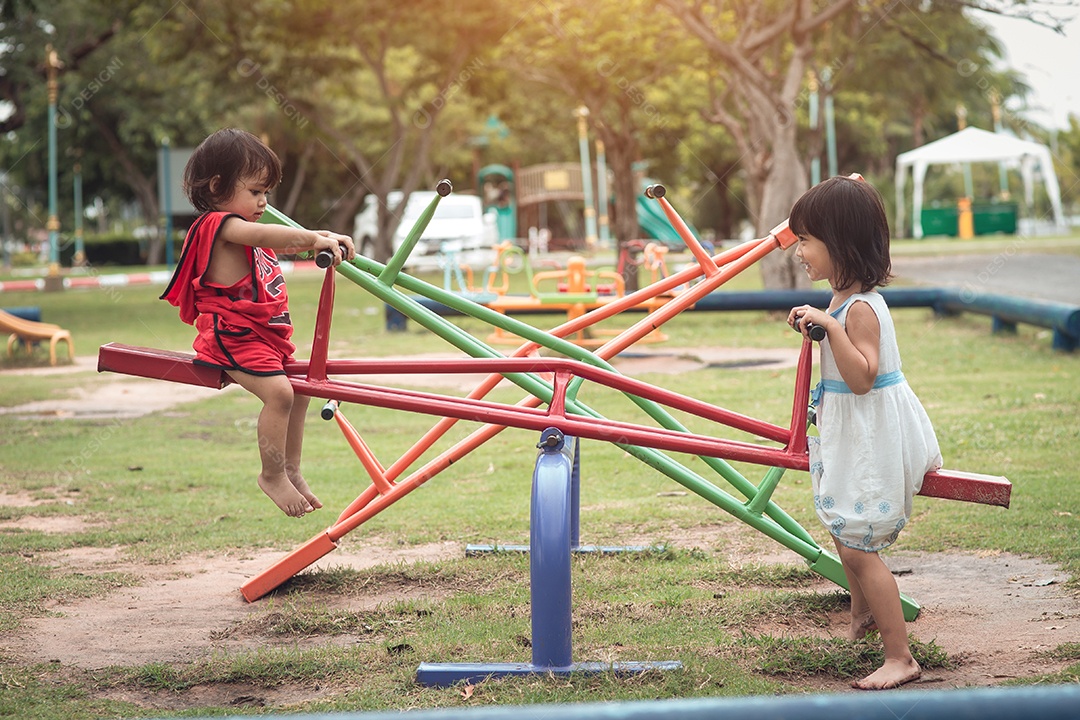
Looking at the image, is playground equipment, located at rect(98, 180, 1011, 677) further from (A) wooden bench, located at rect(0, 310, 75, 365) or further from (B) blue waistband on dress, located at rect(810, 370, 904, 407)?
(A) wooden bench, located at rect(0, 310, 75, 365)

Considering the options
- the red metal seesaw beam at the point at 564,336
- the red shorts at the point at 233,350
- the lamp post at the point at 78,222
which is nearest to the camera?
the red shorts at the point at 233,350

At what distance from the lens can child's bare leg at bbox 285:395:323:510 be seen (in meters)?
3.44

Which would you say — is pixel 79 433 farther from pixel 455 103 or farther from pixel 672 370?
pixel 455 103

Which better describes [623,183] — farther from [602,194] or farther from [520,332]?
[520,332]

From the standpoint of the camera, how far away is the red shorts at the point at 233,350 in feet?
10.3

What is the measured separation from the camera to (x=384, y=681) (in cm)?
302

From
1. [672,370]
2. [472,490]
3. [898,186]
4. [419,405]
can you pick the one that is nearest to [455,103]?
[898,186]

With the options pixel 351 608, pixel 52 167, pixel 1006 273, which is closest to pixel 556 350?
pixel 351 608

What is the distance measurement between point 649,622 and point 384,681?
2.76 feet

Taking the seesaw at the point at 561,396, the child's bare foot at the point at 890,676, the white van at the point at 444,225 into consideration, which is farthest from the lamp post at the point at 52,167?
the child's bare foot at the point at 890,676

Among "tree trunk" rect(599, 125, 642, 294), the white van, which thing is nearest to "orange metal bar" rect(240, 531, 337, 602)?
"tree trunk" rect(599, 125, 642, 294)

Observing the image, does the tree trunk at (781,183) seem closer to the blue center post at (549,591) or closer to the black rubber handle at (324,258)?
the blue center post at (549,591)

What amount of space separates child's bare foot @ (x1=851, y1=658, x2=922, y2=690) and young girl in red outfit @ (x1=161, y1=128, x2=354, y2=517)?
154cm

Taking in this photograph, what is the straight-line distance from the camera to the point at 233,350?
10.3 ft
